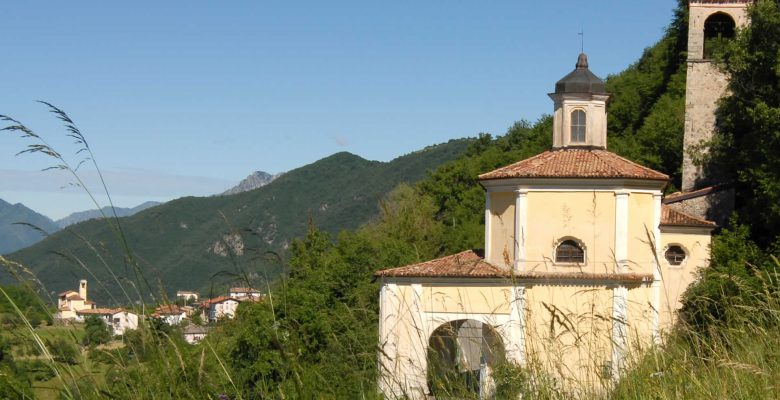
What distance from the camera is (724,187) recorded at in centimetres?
2670

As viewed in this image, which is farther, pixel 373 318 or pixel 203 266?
pixel 203 266

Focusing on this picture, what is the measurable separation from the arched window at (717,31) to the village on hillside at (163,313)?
25.7 m

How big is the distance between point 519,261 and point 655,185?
3515mm

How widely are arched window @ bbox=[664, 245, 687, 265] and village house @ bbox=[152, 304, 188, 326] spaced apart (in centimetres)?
2208

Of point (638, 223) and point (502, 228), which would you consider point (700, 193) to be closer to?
point (638, 223)

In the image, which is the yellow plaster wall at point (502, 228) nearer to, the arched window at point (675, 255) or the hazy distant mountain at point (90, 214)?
the arched window at point (675, 255)

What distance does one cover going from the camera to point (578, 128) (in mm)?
24016

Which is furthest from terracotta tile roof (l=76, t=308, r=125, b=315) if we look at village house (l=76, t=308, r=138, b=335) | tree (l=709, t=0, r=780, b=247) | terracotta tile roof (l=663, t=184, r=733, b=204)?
terracotta tile roof (l=663, t=184, r=733, b=204)

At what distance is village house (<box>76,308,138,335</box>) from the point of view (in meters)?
A: 4.08

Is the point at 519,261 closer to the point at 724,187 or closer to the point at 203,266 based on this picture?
the point at 724,187

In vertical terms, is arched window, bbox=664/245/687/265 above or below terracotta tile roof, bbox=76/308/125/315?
above

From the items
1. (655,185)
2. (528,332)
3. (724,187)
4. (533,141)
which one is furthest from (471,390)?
(533,141)

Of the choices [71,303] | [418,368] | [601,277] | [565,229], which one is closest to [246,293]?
[71,303]

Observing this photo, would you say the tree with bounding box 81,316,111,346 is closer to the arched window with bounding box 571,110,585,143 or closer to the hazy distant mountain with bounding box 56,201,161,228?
the hazy distant mountain with bounding box 56,201,161,228
